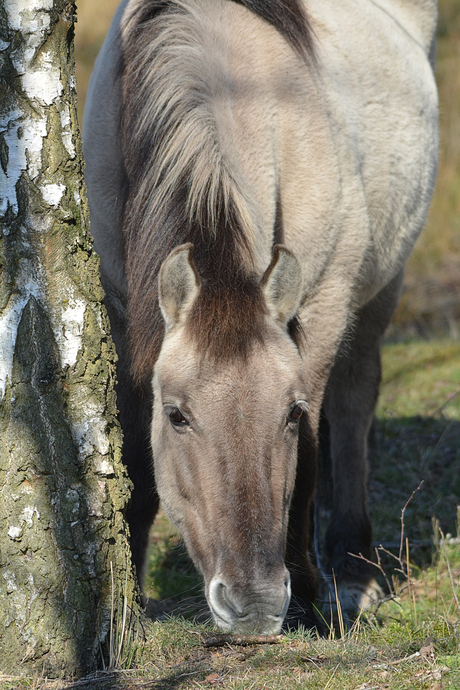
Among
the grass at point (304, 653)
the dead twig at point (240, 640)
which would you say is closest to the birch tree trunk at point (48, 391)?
the grass at point (304, 653)

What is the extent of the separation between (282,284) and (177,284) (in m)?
0.40

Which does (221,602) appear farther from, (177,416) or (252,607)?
(177,416)

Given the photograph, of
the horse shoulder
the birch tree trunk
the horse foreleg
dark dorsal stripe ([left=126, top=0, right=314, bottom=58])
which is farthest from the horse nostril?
the horse shoulder

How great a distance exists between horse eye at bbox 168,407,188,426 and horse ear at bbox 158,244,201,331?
311mm

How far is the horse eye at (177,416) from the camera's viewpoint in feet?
8.70

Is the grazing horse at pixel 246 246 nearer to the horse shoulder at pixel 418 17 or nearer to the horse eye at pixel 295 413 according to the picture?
the horse eye at pixel 295 413

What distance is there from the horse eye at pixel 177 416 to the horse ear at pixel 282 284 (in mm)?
502

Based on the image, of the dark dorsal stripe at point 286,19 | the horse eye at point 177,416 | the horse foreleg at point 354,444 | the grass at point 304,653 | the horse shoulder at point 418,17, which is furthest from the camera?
the horse shoulder at point 418,17

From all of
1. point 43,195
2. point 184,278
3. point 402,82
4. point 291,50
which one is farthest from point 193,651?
point 402,82

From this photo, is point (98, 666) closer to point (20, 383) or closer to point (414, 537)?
point (20, 383)

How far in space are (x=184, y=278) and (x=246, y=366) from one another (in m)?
0.38

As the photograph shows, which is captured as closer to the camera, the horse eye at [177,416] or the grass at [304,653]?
the grass at [304,653]

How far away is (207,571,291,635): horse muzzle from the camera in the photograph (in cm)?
230

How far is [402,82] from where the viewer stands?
4.50 metres
